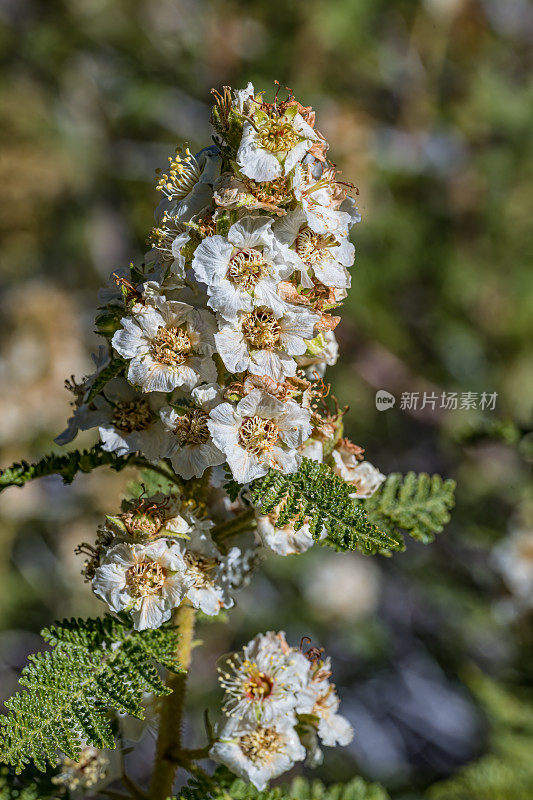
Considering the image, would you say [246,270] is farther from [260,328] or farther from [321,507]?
[321,507]

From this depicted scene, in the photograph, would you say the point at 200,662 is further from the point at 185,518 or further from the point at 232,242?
the point at 232,242

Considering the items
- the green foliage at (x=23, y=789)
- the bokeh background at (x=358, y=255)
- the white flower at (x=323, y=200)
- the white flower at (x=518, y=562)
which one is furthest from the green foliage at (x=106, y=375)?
the bokeh background at (x=358, y=255)

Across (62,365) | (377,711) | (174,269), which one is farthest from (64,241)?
(174,269)

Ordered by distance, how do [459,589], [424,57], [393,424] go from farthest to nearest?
1. [424,57]
2. [393,424]
3. [459,589]

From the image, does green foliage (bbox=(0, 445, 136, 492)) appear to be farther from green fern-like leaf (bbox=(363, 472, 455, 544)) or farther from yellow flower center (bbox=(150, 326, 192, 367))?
green fern-like leaf (bbox=(363, 472, 455, 544))

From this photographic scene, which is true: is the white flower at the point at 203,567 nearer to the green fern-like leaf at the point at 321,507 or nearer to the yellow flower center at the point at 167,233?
the green fern-like leaf at the point at 321,507
